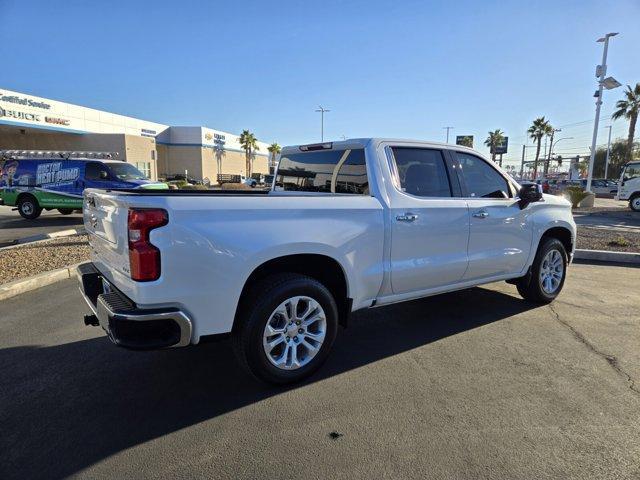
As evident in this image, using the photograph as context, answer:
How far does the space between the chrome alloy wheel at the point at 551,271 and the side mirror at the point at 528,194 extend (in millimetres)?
878

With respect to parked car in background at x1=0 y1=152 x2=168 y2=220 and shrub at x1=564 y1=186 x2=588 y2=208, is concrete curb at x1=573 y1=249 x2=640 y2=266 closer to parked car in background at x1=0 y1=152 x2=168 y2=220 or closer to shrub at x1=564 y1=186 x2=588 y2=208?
parked car in background at x1=0 y1=152 x2=168 y2=220

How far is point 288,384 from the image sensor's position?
11.2ft

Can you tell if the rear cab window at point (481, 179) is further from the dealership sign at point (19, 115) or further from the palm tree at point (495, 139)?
the palm tree at point (495, 139)

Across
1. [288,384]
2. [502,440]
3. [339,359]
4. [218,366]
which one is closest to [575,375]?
[502,440]

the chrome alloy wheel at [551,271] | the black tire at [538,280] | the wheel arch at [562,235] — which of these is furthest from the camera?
the wheel arch at [562,235]

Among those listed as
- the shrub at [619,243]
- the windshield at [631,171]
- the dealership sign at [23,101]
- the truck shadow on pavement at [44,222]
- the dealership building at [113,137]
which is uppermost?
the dealership sign at [23,101]

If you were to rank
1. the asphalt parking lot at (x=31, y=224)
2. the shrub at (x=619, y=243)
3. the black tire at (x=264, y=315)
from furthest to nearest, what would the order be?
the asphalt parking lot at (x=31, y=224)
the shrub at (x=619, y=243)
the black tire at (x=264, y=315)

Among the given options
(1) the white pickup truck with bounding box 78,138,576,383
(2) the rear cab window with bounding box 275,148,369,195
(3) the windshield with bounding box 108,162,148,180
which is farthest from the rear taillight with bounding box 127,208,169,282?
(3) the windshield with bounding box 108,162,148,180

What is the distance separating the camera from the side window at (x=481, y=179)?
462 cm

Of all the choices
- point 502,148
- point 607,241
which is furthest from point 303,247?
point 502,148

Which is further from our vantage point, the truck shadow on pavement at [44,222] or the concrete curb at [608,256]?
the truck shadow on pavement at [44,222]

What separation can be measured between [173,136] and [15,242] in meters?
50.0

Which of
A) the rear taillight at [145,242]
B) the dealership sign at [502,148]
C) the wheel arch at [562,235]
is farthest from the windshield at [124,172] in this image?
the dealership sign at [502,148]

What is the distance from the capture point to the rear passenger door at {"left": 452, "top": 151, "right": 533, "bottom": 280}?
4.54 m
